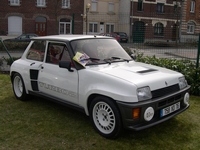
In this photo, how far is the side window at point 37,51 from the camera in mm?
5628

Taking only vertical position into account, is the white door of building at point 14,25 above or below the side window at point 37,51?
above

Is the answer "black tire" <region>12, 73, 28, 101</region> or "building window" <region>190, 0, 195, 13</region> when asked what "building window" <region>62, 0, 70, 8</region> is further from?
"black tire" <region>12, 73, 28, 101</region>

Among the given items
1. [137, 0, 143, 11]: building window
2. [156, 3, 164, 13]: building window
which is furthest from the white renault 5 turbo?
[156, 3, 164, 13]: building window

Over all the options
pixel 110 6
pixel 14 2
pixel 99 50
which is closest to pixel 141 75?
pixel 99 50

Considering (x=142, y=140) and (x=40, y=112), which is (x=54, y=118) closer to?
(x=40, y=112)

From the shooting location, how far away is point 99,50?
512 cm

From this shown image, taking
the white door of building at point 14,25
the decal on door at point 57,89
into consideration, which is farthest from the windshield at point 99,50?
the white door of building at point 14,25

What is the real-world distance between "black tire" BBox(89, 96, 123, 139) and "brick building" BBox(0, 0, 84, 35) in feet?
95.2

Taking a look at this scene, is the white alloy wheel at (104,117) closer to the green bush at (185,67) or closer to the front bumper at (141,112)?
the front bumper at (141,112)

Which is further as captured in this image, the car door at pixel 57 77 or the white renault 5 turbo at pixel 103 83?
the car door at pixel 57 77

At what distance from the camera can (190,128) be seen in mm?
4789

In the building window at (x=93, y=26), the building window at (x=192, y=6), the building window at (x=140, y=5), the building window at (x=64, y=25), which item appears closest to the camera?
the building window at (x=64, y=25)

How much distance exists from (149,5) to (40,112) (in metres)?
39.2

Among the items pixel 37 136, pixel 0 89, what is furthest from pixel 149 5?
pixel 37 136
